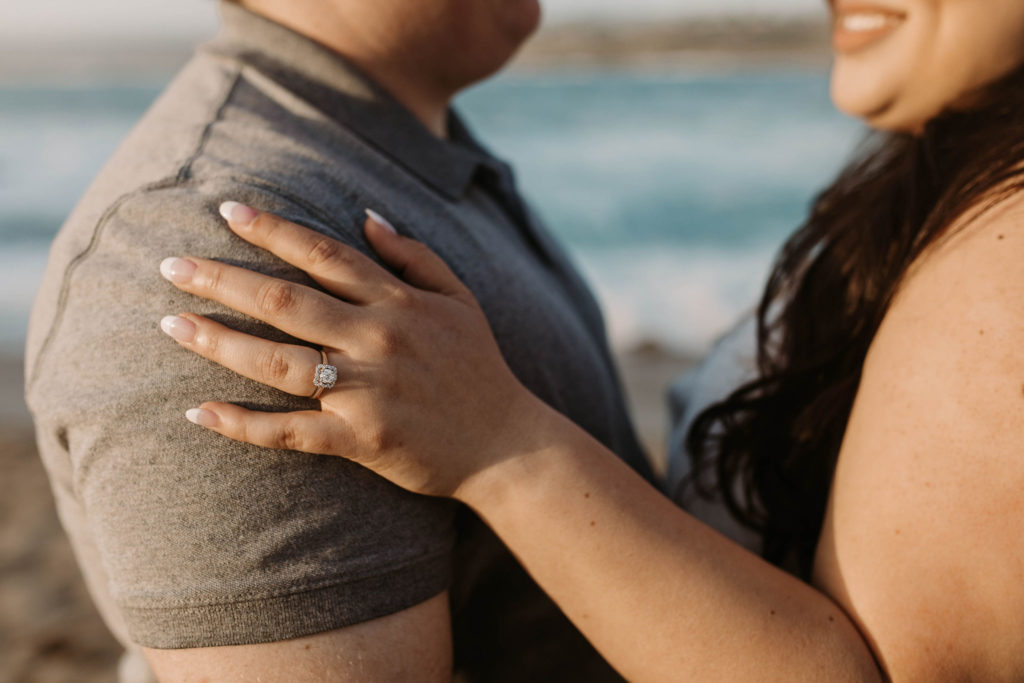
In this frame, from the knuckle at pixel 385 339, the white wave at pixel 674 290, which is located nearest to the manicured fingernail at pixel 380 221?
the knuckle at pixel 385 339

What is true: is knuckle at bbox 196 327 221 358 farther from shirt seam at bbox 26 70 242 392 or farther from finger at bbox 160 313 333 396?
shirt seam at bbox 26 70 242 392

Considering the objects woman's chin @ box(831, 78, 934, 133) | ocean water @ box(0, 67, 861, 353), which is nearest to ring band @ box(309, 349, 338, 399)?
woman's chin @ box(831, 78, 934, 133)

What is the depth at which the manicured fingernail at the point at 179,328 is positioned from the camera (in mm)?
954

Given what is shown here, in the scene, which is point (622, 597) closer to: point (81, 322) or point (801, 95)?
point (81, 322)

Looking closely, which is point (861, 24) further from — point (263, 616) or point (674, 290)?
point (674, 290)

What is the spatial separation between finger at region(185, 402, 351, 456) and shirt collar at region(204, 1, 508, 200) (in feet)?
2.10

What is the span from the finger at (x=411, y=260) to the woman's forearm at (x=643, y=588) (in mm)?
261

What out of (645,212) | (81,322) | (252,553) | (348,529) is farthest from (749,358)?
(645,212)

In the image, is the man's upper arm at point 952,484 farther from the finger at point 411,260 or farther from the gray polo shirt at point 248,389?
the finger at point 411,260

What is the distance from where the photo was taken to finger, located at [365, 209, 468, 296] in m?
1.15

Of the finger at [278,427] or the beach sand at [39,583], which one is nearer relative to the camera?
the finger at [278,427]

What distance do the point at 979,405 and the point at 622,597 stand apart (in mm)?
558

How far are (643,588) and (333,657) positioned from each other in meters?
0.44

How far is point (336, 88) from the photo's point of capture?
145 centimetres
